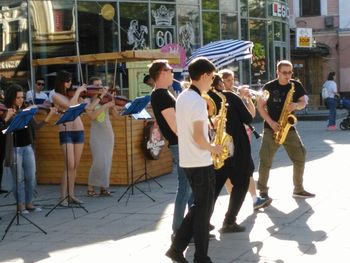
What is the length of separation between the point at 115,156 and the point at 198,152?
207 inches

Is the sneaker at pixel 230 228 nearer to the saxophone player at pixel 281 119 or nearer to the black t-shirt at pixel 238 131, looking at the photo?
the black t-shirt at pixel 238 131

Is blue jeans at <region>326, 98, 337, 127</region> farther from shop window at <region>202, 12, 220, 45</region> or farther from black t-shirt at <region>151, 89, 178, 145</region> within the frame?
black t-shirt at <region>151, 89, 178, 145</region>

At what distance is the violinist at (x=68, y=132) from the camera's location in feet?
28.9

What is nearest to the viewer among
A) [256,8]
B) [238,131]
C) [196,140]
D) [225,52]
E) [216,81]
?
[196,140]

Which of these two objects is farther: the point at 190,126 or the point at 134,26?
the point at 134,26

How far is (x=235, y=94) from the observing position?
718 centimetres

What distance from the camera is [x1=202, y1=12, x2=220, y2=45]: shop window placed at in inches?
879

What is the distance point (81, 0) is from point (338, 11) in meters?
20.3

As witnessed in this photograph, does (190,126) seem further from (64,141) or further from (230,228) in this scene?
(64,141)

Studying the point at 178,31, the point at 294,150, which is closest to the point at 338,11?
the point at 178,31

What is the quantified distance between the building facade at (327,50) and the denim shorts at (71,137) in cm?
2663

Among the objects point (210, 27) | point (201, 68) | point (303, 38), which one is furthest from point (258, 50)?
point (201, 68)

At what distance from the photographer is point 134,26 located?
2003cm

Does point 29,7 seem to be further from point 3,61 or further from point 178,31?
point 178,31
